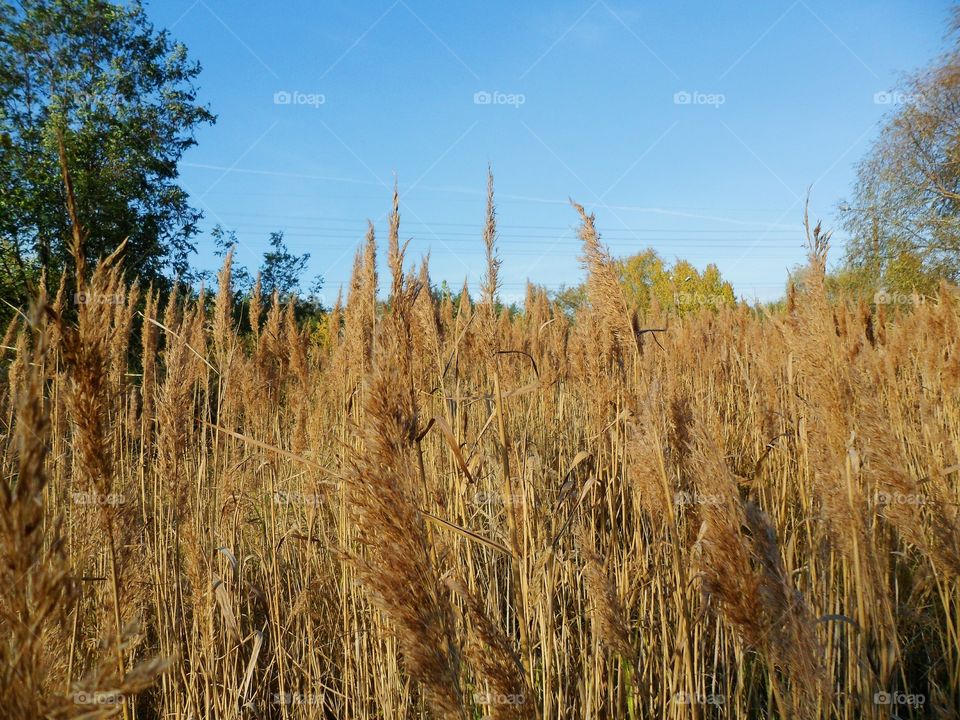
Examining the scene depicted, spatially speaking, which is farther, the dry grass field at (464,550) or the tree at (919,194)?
the tree at (919,194)

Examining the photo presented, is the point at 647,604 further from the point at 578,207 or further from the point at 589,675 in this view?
the point at 578,207

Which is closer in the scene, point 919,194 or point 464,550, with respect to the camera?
point 464,550

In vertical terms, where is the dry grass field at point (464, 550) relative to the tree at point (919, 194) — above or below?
below

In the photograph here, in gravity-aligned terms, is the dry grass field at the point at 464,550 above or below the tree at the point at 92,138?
below

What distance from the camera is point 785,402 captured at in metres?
4.13

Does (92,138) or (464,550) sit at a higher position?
(92,138)

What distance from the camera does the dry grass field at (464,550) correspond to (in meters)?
1.01

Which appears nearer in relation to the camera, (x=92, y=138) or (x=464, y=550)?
(x=464, y=550)

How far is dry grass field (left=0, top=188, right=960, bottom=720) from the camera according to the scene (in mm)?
1008

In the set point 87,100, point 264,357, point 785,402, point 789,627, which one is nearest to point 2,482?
point 789,627

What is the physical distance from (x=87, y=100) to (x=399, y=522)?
19.7 metres

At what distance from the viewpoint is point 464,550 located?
7.71ft

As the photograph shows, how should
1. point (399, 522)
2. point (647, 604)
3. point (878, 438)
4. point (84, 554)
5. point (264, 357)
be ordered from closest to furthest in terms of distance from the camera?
point (399, 522)
point (878, 438)
point (84, 554)
point (647, 604)
point (264, 357)

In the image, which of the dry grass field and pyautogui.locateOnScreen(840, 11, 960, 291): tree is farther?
pyautogui.locateOnScreen(840, 11, 960, 291): tree
